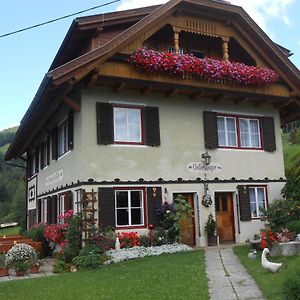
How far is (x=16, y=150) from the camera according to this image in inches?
1009

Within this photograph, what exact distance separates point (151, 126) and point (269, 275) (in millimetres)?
7474

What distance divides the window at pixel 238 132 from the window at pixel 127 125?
3.39m

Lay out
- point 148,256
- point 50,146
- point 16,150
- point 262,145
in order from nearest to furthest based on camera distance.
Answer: point 148,256
point 262,145
point 50,146
point 16,150

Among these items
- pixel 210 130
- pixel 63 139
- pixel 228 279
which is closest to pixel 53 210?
pixel 63 139

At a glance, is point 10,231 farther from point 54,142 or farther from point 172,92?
point 172,92

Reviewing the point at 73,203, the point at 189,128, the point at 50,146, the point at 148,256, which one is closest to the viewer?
the point at 148,256

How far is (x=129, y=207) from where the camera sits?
1455 cm

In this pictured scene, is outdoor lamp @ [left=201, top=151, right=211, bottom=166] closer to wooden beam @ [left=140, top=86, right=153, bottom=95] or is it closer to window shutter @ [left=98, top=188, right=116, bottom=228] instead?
wooden beam @ [left=140, top=86, right=153, bottom=95]

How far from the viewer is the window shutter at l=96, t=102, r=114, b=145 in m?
14.4

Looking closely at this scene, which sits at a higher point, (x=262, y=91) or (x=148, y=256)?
(x=262, y=91)

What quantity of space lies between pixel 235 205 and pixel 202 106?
3933 millimetres

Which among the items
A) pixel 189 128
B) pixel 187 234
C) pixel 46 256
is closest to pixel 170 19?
pixel 189 128

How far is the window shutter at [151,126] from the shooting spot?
15.2 m

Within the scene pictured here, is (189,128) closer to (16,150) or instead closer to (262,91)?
(262,91)
